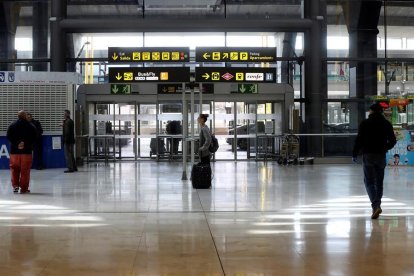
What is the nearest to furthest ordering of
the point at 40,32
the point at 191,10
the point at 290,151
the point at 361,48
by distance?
the point at 290,151 → the point at 40,32 → the point at 361,48 → the point at 191,10

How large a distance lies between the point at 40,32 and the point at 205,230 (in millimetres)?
17242

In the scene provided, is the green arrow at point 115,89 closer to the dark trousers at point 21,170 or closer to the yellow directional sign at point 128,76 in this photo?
the yellow directional sign at point 128,76

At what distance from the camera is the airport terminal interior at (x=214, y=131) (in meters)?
6.34

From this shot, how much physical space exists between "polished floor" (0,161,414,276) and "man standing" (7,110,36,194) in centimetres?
32

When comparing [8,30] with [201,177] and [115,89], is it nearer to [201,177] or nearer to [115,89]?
[115,89]

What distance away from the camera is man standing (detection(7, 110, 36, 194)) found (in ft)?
37.9

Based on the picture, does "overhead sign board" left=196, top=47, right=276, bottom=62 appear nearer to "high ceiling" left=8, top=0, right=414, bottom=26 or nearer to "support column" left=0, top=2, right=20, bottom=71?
"high ceiling" left=8, top=0, right=414, bottom=26

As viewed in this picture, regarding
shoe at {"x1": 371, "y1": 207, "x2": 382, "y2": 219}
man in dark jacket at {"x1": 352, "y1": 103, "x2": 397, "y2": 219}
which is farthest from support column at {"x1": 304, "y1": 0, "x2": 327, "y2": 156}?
shoe at {"x1": 371, "y1": 207, "x2": 382, "y2": 219}

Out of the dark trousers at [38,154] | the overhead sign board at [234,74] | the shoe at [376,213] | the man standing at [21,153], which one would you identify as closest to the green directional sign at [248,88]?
the overhead sign board at [234,74]

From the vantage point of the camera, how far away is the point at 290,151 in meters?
20.3

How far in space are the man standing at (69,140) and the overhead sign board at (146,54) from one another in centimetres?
286

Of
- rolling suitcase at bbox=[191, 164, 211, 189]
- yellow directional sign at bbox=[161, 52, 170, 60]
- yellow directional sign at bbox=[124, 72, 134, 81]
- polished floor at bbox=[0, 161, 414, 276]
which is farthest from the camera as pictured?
yellow directional sign at bbox=[161, 52, 170, 60]

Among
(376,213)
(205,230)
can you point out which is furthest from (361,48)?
(205,230)

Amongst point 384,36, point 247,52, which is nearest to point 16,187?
point 247,52
